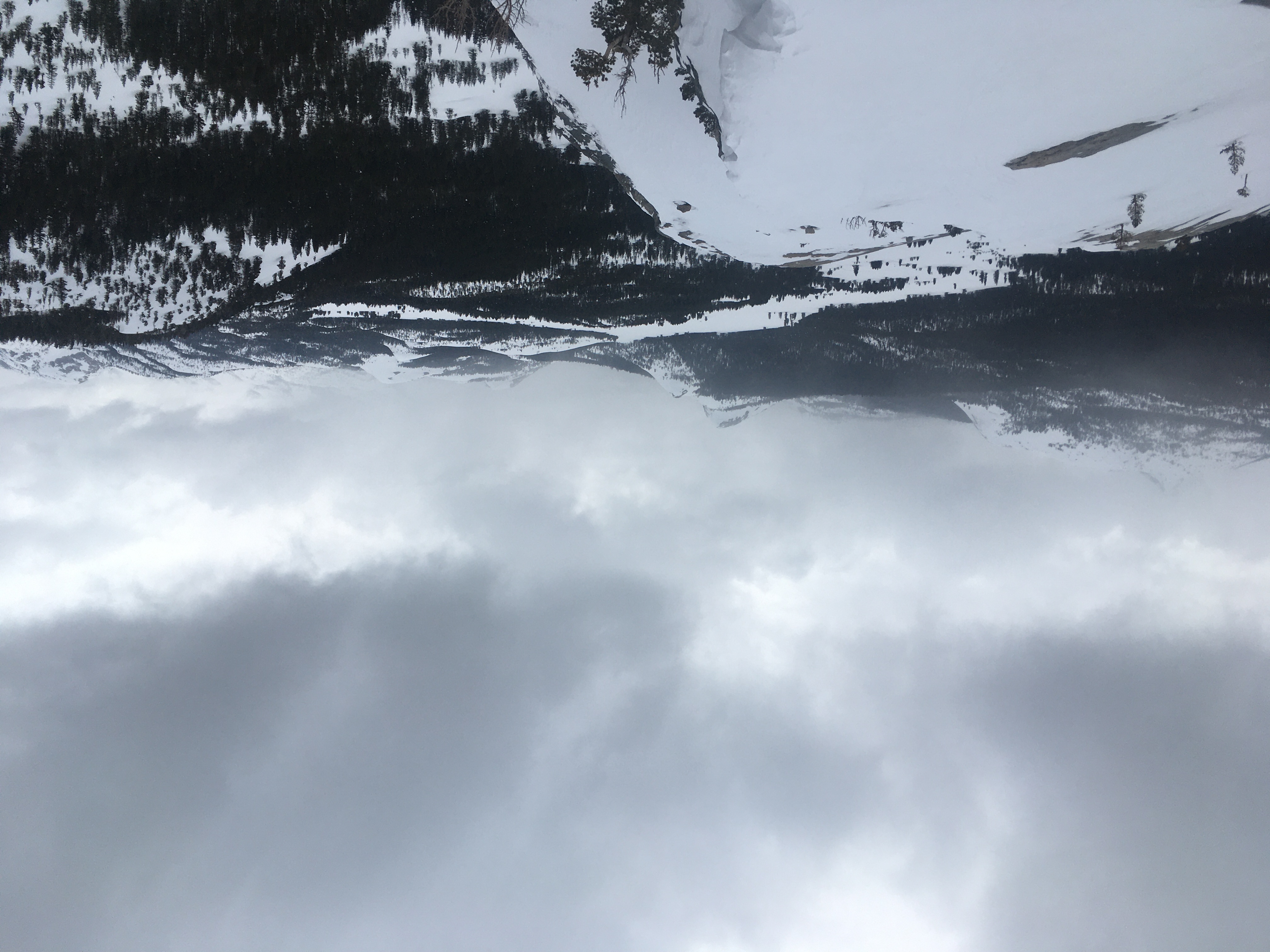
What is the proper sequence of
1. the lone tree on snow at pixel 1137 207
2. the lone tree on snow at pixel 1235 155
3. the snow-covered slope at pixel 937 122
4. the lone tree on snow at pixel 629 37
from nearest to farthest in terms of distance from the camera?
the snow-covered slope at pixel 937 122, the lone tree on snow at pixel 629 37, the lone tree on snow at pixel 1235 155, the lone tree on snow at pixel 1137 207

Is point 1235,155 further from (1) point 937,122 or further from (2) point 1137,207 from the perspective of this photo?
(1) point 937,122

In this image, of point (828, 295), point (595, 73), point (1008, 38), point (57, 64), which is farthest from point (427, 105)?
point (1008, 38)

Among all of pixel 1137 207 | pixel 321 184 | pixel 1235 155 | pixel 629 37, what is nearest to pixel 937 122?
pixel 1137 207

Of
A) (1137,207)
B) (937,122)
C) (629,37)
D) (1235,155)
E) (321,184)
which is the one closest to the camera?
(629,37)

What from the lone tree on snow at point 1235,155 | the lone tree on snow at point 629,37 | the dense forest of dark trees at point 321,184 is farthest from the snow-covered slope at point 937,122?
the dense forest of dark trees at point 321,184

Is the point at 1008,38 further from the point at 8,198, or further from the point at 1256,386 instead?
the point at 8,198

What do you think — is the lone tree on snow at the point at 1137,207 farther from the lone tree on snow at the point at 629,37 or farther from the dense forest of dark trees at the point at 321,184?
the lone tree on snow at the point at 629,37
